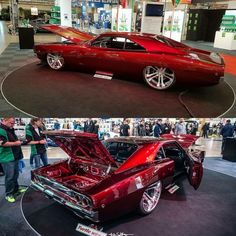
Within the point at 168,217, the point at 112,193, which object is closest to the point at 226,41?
the point at 168,217

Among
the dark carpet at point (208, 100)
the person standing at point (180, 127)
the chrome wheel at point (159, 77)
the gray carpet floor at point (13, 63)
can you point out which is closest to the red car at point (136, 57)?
the chrome wheel at point (159, 77)

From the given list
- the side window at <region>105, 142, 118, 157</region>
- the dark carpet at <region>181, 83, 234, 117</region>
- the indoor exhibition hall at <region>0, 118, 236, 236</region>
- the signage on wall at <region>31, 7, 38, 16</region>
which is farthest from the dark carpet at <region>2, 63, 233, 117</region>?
the side window at <region>105, 142, 118, 157</region>

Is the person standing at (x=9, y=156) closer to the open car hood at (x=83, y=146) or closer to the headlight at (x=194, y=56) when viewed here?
the open car hood at (x=83, y=146)

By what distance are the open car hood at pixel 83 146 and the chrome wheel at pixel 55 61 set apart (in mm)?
921

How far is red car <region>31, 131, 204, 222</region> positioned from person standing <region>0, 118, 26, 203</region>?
15.6 inches

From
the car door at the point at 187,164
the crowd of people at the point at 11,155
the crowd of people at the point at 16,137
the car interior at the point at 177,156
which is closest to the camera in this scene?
the crowd of people at the point at 16,137

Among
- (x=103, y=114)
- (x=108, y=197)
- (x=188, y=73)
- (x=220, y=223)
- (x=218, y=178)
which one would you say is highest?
(x=188, y=73)

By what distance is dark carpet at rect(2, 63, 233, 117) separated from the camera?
1952 mm

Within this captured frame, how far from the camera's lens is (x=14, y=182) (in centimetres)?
293

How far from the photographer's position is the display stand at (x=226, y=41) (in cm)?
516

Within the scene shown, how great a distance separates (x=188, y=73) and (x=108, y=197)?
1.32 metres

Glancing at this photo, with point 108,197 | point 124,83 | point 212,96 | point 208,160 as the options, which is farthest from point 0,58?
point 208,160

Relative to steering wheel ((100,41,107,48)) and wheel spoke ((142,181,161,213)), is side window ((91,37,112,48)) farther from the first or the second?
wheel spoke ((142,181,161,213))

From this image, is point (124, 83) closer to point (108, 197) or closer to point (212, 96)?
point (212, 96)
